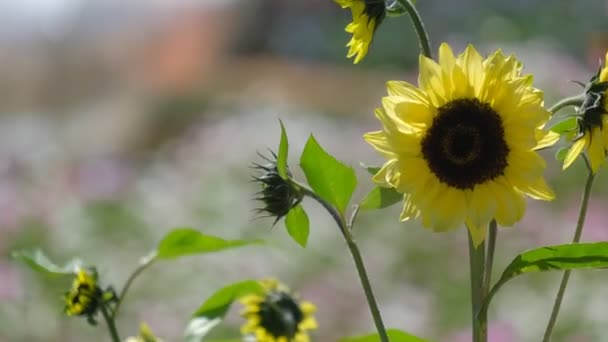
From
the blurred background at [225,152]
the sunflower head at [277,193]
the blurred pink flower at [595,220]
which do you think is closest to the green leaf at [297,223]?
the sunflower head at [277,193]

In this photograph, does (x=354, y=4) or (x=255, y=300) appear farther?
(x=255, y=300)

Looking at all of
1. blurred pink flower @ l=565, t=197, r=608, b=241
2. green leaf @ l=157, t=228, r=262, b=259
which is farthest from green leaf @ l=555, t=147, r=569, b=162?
blurred pink flower @ l=565, t=197, r=608, b=241

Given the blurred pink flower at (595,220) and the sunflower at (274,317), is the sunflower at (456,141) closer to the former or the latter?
the sunflower at (274,317)

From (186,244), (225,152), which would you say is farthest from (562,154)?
(225,152)

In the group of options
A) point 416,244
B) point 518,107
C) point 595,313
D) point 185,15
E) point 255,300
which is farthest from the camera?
point 185,15

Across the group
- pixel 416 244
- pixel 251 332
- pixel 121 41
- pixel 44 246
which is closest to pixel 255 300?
pixel 251 332

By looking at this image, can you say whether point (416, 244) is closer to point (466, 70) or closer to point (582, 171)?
point (582, 171)
